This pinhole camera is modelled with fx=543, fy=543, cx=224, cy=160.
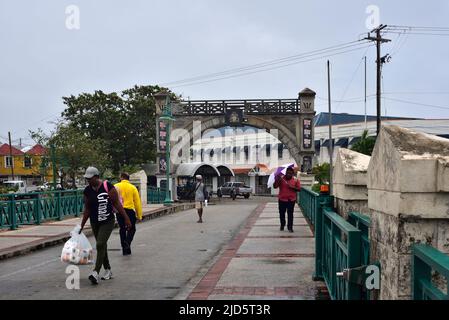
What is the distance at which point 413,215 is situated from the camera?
123 inches

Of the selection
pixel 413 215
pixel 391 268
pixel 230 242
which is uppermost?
pixel 413 215

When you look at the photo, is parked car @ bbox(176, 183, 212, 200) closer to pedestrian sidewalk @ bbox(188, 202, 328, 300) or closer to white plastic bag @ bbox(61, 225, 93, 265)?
pedestrian sidewalk @ bbox(188, 202, 328, 300)

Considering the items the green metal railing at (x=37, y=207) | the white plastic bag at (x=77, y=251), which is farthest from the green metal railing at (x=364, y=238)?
the green metal railing at (x=37, y=207)

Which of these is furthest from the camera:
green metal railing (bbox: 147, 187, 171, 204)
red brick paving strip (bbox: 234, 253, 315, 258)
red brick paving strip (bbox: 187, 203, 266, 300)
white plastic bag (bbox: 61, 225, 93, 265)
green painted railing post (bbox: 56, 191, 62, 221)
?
green metal railing (bbox: 147, 187, 171, 204)

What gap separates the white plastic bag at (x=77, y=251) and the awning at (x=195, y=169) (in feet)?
122

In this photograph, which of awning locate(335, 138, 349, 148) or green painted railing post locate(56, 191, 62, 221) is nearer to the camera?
green painted railing post locate(56, 191, 62, 221)

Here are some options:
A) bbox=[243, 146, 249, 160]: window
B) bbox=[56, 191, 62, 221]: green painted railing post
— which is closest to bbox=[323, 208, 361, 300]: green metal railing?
bbox=[56, 191, 62, 221]: green painted railing post

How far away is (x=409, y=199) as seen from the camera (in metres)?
3.12

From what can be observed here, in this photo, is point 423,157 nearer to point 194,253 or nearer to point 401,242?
point 401,242

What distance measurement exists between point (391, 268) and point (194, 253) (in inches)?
325

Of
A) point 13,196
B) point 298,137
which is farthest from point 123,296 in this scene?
point 298,137

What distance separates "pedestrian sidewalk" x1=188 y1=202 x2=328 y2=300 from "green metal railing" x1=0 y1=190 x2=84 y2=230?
276 inches

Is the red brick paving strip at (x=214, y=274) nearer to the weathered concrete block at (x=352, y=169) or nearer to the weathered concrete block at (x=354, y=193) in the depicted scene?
the weathered concrete block at (x=354, y=193)

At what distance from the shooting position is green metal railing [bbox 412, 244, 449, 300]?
2.61 m
